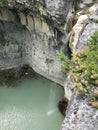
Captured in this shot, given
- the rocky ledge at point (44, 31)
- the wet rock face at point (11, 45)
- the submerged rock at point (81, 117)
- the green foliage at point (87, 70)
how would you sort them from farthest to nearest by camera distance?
1. the wet rock face at point (11, 45)
2. the rocky ledge at point (44, 31)
3. the green foliage at point (87, 70)
4. the submerged rock at point (81, 117)

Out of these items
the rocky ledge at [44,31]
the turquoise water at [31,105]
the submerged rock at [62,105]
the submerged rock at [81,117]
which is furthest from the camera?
the submerged rock at [62,105]

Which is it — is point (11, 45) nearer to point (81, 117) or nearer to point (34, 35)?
point (34, 35)

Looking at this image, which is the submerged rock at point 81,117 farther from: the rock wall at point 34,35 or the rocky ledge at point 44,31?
the rock wall at point 34,35

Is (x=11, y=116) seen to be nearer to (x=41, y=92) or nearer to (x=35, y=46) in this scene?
(x=41, y=92)

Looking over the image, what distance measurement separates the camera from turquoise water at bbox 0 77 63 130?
17688 mm

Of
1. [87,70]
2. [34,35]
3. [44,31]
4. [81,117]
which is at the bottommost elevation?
[81,117]

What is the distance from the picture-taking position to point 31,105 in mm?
19109

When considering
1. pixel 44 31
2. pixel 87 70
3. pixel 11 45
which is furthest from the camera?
pixel 11 45

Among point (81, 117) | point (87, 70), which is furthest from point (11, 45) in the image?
point (81, 117)

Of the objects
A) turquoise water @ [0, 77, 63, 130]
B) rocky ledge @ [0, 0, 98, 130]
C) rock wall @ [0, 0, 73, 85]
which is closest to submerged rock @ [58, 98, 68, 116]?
turquoise water @ [0, 77, 63, 130]

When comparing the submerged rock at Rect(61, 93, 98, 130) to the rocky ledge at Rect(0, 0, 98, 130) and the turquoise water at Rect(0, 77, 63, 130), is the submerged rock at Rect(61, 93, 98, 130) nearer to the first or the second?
the rocky ledge at Rect(0, 0, 98, 130)

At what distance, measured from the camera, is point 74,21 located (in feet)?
60.8

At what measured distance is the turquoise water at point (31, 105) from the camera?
17.7m

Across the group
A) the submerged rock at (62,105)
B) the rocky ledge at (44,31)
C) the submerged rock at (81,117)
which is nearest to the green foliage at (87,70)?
the submerged rock at (81,117)
